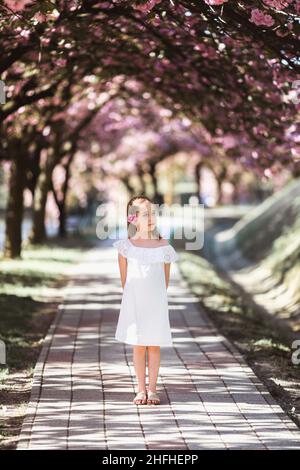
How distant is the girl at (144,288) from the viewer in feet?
27.4

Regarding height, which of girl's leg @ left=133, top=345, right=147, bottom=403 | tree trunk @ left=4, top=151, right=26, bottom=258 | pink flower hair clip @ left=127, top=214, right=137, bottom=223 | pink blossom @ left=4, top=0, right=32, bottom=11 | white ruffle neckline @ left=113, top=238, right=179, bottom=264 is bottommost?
tree trunk @ left=4, top=151, right=26, bottom=258

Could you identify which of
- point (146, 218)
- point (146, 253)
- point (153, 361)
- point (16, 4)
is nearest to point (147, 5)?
point (16, 4)

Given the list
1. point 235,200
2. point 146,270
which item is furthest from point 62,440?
point 235,200

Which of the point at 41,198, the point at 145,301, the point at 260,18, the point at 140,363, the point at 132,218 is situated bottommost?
the point at 41,198

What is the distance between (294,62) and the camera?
11109 millimetres

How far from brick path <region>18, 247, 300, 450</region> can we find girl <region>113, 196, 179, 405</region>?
1.58ft

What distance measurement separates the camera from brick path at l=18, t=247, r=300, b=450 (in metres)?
7.14

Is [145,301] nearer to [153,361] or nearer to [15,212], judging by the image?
[153,361]

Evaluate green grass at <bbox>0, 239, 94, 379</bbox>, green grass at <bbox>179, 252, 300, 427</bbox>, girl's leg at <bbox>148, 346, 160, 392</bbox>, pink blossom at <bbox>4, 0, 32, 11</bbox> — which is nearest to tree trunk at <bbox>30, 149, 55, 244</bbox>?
green grass at <bbox>0, 239, 94, 379</bbox>

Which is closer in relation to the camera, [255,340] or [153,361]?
[153,361]

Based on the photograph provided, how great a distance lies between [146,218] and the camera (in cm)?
839

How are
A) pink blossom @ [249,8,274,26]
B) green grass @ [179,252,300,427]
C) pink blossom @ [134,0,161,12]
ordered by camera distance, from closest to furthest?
green grass @ [179,252,300,427] < pink blossom @ [249,8,274,26] < pink blossom @ [134,0,161,12]

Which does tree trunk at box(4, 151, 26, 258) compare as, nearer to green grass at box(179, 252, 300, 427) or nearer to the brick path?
green grass at box(179, 252, 300, 427)

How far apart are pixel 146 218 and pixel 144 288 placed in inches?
23.2
